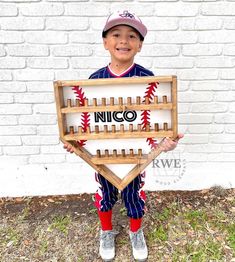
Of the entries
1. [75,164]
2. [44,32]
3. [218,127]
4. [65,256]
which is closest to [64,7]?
[44,32]

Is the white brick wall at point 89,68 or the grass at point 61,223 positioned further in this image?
the grass at point 61,223

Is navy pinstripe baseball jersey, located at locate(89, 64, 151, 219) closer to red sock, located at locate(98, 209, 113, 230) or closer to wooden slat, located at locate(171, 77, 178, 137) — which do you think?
red sock, located at locate(98, 209, 113, 230)

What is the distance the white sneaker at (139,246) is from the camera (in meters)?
2.02

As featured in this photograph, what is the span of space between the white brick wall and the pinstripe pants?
0.64 m

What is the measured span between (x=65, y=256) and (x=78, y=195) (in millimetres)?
619

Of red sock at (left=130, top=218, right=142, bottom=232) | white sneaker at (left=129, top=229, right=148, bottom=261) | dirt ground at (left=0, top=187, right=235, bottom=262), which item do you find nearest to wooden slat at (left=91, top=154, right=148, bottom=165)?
red sock at (left=130, top=218, right=142, bottom=232)

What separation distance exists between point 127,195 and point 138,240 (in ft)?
1.19

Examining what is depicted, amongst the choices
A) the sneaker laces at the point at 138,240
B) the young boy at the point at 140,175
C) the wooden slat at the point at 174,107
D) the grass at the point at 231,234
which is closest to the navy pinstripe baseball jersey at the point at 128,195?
the young boy at the point at 140,175

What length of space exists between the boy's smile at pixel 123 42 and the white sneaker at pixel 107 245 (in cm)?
108

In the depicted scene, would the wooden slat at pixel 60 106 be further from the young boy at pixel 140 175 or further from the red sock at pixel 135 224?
the red sock at pixel 135 224

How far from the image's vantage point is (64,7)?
2.10 meters

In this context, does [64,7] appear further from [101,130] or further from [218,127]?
[218,127]

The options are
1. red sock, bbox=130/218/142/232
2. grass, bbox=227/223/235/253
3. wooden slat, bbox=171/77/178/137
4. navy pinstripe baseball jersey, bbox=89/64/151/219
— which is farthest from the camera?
grass, bbox=227/223/235/253

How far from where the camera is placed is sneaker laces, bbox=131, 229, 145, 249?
6.72 ft
